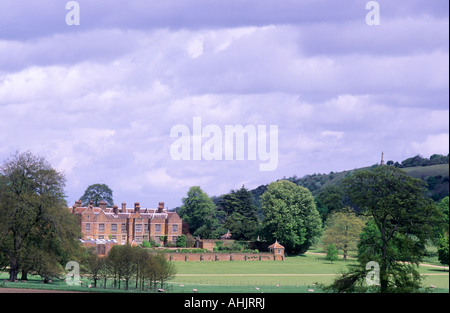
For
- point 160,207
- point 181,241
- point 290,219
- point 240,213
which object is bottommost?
point 181,241

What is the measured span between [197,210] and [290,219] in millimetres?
16796

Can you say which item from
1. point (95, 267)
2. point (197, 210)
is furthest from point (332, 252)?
point (95, 267)

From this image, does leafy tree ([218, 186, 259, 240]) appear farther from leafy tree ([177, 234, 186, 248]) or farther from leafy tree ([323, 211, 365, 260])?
leafy tree ([323, 211, 365, 260])

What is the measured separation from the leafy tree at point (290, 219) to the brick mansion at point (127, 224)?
13.7 metres

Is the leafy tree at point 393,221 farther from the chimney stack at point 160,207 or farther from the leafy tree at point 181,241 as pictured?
the chimney stack at point 160,207

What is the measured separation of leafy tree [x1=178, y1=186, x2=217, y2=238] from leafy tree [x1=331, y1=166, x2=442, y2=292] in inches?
2102

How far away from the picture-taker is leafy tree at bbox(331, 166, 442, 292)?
34.6 metres

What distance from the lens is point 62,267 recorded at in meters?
45.6

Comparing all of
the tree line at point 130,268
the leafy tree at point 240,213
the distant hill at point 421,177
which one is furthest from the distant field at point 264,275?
the distant hill at point 421,177

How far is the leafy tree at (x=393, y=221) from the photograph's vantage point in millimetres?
34562

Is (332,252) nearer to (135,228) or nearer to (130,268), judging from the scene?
(135,228)

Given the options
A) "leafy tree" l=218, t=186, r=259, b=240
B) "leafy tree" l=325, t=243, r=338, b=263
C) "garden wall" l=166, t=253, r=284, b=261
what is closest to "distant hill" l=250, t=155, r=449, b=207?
"leafy tree" l=218, t=186, r=259, b=240

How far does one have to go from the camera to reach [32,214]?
138ft
